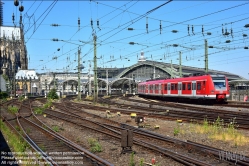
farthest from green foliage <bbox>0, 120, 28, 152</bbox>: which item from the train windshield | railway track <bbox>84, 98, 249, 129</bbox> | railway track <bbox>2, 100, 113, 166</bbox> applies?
the train windshield

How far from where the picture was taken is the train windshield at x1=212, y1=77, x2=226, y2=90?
93.1 ft

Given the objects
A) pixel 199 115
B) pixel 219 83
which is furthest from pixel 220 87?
pixel 199 115

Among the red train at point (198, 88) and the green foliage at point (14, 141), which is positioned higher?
the red train at point (198, 88)

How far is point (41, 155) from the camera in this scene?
916cm

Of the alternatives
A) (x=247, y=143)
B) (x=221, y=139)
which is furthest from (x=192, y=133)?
(x=247, y=143)

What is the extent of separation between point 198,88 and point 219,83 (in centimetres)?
217

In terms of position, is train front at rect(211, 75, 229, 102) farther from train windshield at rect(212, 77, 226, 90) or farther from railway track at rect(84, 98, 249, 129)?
railway track at rect(84, 98, 249, 129)

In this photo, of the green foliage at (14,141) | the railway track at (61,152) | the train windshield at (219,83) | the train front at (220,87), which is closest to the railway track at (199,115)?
the train front at (220,87)

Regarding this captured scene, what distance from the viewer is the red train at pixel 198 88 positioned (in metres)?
28.3

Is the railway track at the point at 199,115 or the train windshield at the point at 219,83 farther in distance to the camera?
the train windshield at the point at 219,83

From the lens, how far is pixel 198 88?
29938mm

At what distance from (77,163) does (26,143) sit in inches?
155

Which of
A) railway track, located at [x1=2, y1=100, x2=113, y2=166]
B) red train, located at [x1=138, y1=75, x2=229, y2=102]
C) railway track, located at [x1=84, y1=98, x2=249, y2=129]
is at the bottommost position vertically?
railway track, located at [x1=2, y1=100, x2=113, y2=166]

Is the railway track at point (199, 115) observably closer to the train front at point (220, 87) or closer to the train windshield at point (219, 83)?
the train front at point (220, 87)
